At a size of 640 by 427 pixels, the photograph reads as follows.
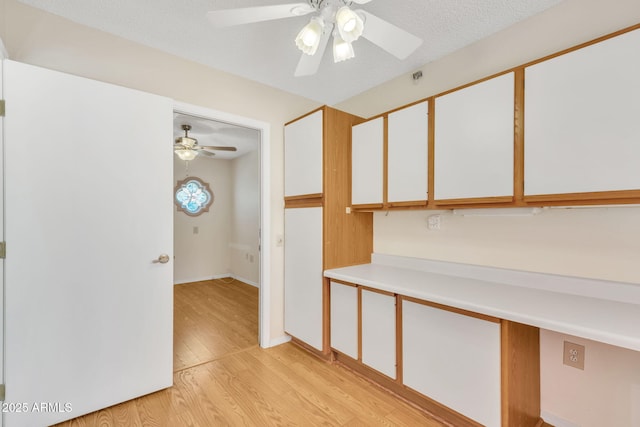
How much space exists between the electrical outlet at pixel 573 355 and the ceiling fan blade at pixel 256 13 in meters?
2.29

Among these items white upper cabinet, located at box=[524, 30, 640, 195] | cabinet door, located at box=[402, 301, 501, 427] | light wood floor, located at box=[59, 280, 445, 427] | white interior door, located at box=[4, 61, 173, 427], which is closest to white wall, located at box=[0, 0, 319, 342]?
white interior door, located at box=[4, 61, 173, 427]

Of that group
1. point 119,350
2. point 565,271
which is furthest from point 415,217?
point 119,350

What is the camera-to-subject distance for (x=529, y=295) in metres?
1.51

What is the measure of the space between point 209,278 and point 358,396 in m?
4.18

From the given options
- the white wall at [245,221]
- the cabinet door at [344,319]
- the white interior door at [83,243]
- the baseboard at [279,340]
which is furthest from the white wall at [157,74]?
the white wall at [245,221]

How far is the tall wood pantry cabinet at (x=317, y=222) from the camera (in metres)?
2.28

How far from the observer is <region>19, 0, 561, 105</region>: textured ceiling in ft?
5.37

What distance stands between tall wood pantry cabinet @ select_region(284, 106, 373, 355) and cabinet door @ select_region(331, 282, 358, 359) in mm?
74

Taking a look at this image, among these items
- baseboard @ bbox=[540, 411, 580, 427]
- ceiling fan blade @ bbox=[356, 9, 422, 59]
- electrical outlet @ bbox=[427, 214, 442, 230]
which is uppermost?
ceiling fan blade @ bbox=[356, 9, 422, 59]

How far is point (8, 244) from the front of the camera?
1469 mm

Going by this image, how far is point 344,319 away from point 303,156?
1.46 m

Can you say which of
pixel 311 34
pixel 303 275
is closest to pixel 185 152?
pixel 303 275

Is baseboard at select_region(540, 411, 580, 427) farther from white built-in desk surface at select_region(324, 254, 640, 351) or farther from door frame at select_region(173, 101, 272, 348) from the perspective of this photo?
door frame at select_region(173, 101, 272, 348)

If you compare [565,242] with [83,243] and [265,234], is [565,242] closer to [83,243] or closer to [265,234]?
[265,234]
